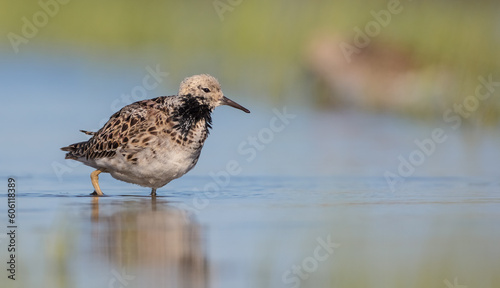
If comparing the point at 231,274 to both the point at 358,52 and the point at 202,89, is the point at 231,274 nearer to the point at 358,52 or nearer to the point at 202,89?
the point at 202,89

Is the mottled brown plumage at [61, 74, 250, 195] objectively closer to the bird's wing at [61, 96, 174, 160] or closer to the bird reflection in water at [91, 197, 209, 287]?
the bird's wing at [61, 96, 174, 160]

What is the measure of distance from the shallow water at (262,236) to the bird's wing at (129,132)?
1.40 ft

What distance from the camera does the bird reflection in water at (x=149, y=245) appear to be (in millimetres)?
5922

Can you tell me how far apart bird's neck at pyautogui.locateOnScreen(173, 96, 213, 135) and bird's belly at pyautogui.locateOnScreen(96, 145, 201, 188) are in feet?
0.80

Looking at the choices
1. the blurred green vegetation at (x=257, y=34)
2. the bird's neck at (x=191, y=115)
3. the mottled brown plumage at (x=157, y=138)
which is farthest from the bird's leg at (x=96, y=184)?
the blurred green vegetation at (x=257, y=34)

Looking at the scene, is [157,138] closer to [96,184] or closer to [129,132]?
[129,132]

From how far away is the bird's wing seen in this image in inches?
379

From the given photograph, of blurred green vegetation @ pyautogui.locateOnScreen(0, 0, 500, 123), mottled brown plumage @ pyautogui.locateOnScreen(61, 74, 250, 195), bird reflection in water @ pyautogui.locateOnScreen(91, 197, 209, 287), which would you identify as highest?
blurred green vegetation @ pyautogui.locateOnScreen(0, 0, 500, 123)

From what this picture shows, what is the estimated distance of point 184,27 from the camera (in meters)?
15.4

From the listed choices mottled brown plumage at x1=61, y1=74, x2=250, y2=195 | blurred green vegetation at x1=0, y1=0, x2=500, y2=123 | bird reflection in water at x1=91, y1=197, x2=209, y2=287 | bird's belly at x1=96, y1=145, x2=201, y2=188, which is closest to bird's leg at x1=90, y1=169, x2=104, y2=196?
mottled brown plumage at x1=61, y1=74, x2=250, y2=195

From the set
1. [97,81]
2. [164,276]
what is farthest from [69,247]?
[97,81]

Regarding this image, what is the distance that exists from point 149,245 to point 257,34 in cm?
861

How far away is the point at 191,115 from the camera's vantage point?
9.80 m

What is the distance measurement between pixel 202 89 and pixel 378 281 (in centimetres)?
432
